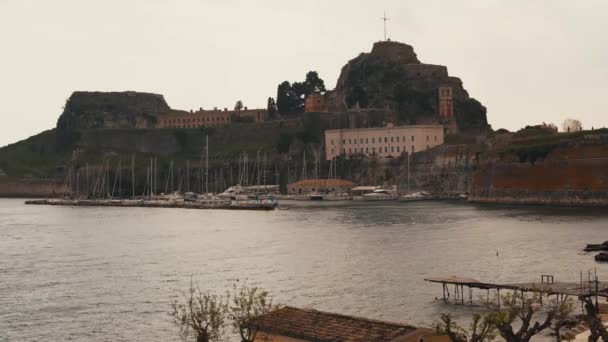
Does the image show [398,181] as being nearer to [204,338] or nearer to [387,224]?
[387,224]

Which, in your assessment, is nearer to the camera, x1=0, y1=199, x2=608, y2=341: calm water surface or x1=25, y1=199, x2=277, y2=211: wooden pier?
x1=0, y1=199, x2=608, y2=341: calm water surface

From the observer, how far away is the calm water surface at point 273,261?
138ft

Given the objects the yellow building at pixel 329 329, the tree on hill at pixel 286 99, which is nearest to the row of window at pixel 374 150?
the tree on hill at pixel 286 99

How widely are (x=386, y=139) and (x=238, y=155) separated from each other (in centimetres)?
3504

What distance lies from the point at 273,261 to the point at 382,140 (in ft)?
344

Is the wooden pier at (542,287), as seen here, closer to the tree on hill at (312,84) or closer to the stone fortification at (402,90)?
the stone fortification at (402,90)

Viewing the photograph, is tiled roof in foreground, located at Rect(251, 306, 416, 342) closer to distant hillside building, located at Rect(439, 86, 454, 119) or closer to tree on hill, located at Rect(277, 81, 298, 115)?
distant hillside building, located at Rect(439, 86, 454, 119)

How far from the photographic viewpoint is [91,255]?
68.0 m

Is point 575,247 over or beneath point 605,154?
beneath

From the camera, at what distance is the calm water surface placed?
138 ft

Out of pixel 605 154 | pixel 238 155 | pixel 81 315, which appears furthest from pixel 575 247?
pixel 238 155

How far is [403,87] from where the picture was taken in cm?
17875

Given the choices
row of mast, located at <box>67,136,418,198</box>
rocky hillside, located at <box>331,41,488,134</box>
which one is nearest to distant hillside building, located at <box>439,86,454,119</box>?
rocky hillside, located at <box>331,41,488,134</box>

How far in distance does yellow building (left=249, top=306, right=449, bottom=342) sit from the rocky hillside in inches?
5718
